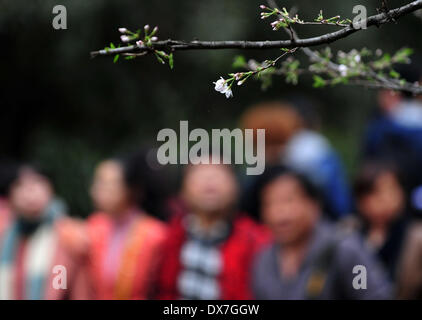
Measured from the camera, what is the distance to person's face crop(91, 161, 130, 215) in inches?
127

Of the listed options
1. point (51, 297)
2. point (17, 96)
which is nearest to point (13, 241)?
point (51, 297)

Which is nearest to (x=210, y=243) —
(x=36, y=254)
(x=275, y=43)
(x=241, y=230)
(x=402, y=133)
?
(x=241, y=230)

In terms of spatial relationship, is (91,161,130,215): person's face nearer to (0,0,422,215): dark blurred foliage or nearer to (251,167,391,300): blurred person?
(251,167,391,300): blurred person

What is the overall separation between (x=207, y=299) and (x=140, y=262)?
17.5 inches

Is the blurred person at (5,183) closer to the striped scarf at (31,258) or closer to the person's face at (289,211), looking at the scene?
the striped scarf at (31,258)

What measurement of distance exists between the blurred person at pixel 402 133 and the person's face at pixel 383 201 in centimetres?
9

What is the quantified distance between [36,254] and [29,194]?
38 cm

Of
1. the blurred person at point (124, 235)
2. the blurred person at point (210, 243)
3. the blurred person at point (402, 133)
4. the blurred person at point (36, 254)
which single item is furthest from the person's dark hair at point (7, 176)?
the blurred person at point (402, 133)

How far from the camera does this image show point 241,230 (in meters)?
2.90

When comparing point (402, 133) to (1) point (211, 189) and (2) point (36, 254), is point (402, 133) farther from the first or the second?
(2) point (36, 254)

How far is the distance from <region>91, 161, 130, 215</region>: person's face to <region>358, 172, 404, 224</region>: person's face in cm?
124

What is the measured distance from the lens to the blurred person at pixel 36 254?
3115mm

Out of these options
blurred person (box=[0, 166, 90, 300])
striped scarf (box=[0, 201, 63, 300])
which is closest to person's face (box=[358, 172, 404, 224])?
blurred person (box=[0, 166, 90, 300])
